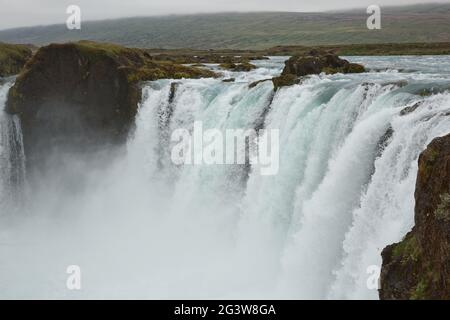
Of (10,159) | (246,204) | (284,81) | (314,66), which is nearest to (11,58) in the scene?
(10,159)

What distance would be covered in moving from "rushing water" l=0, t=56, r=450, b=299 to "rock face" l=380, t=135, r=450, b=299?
1517 mm

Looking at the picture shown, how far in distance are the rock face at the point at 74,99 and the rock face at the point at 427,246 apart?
23.5 meters

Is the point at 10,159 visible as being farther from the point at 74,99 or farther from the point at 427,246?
the point at 427,246

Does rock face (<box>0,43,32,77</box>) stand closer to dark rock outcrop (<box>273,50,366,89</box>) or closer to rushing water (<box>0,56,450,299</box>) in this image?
rushing water (<box>0,56,450,299</box>)

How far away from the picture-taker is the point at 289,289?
18.9 metres

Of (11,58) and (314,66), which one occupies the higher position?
(11,58)

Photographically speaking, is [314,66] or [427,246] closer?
[427,246]

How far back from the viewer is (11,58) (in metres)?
47.9

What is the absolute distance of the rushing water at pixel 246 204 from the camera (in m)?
15.3

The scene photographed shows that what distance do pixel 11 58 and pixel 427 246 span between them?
45938 mm

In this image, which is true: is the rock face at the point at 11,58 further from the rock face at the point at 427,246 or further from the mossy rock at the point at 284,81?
the rock face at the point at 427,246

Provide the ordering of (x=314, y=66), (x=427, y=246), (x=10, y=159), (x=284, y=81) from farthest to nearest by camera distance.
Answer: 1. (x=10, y=159)
2. (x=314, y=66)
3. (x=284, y=81)
4. (x=427, y=246)

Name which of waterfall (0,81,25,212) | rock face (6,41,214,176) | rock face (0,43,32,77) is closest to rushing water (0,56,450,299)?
waterfall (0,81,25,212)
